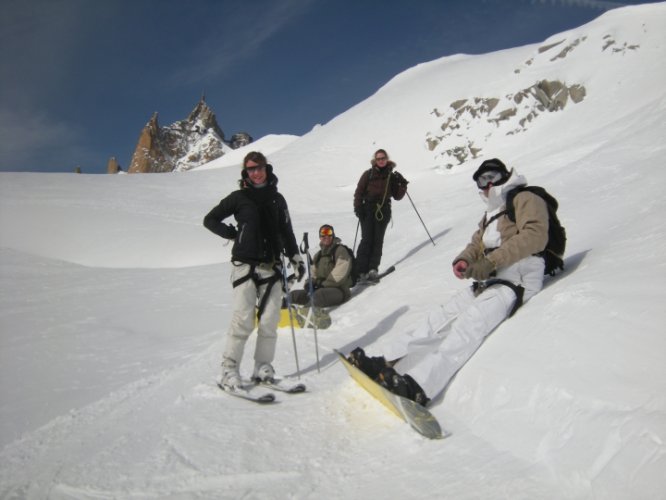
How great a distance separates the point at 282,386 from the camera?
4.09m

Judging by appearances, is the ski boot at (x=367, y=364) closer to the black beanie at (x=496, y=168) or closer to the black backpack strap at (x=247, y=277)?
the black backpack strap at (x=247, y=277)

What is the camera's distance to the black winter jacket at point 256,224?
427cm

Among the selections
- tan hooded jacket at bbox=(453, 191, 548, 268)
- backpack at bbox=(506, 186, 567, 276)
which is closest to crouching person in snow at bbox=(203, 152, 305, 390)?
tan hooded jacket at bbox=(453, 191, 548, 268)

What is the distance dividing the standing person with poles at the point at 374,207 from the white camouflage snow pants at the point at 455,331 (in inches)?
165

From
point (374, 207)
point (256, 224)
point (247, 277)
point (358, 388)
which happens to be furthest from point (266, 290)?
point (374, 207)

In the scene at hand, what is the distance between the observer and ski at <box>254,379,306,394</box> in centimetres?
400

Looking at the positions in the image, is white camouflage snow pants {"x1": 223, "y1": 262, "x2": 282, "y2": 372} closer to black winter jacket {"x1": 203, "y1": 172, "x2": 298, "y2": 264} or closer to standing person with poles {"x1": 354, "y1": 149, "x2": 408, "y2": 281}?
black winter jacket {"x1": 203, "y1": 172, "x2": 298, "y2": 264}

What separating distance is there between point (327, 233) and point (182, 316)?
2.97 meters

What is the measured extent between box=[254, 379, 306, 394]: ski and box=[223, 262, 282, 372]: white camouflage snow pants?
0.24 metres

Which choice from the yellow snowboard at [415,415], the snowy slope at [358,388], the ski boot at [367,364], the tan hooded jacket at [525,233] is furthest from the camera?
the tan hooded jacket at [525,233]

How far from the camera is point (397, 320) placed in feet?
18.6

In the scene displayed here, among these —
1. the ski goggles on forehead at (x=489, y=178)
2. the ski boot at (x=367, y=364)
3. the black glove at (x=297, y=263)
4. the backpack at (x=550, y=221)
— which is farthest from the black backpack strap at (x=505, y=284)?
the black glove at (x=297, y=263)

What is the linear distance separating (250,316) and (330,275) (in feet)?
10.2

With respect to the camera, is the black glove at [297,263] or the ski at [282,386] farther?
the black glove at [297,263]
